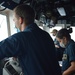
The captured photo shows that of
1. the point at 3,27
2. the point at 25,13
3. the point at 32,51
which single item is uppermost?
the point at 25,13

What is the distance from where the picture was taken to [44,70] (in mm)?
1384

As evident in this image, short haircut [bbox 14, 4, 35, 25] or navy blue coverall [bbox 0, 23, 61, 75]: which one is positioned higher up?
short haircut [bbox 14, 4, 35, 25]

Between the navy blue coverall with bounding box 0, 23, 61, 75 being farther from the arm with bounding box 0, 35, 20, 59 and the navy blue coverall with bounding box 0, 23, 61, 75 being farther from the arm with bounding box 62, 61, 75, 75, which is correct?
the arm with bounding box 62, 61, 75, 75

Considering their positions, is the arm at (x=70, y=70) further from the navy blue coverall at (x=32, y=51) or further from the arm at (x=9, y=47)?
the arm at (x=9, y=47)

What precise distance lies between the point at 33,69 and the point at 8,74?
1.23 feet

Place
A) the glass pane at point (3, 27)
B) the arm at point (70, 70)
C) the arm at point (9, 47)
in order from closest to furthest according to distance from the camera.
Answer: the arm at point (9, 47) < the arm at point (70, 70) < the glass pane at point (3, 27)

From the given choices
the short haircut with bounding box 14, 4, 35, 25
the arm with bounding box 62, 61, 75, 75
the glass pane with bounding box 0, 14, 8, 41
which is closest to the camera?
the short haircut with bounding box 14, 4, 35, 25

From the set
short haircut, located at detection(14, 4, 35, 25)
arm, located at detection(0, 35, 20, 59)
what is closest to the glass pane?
short haircut, located at detection(14, 4, 35, 25)

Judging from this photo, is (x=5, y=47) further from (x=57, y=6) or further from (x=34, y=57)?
(x=57, y=6)

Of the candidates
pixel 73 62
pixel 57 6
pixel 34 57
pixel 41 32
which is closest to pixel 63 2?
pixel 57 6

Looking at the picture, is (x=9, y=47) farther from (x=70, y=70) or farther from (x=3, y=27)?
(x=3, y=27)

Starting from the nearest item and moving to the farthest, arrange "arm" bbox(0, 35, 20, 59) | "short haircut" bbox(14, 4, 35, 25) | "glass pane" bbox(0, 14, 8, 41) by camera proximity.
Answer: "arm" bbox(0, 35, 20, 59), "short haircut" bbox(14, 4, 35, 25), "glass pane" bbox(0, 14, 8, 41)

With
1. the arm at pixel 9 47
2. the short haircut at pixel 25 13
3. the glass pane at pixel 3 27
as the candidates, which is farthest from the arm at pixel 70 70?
the glass pane at pixel 3 27

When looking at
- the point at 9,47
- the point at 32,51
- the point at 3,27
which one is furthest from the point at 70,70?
the point at 3,27
